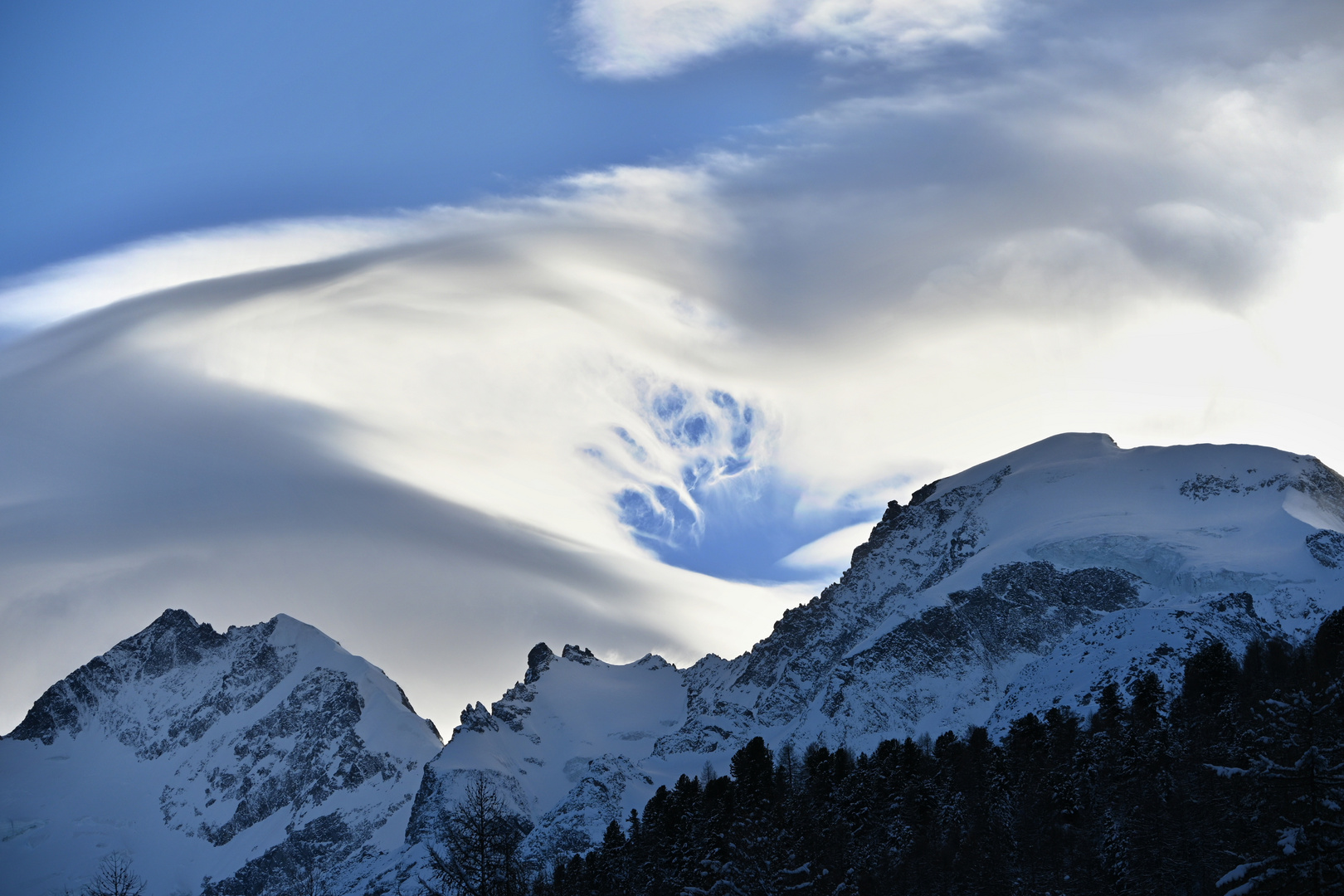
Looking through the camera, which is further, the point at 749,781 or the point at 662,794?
the point at 662,794

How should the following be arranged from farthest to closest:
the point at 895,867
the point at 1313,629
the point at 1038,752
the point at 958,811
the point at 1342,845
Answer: the point at 1313,629 < the point at 1038,752 < the point at 958,811 < the point at 895,867 < the point at 1342,845

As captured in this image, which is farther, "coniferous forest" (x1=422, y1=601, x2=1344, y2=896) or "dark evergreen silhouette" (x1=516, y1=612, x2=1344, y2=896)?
"dark evergreen silhouette" (x1=516, y1=612, x2=1344, y2=896)

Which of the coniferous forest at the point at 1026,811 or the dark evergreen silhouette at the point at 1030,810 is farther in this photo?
the dark evergreen silhouette at the point at 1030,810

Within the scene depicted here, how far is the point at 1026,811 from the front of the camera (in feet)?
399

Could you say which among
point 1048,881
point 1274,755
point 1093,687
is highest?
point 1093,687

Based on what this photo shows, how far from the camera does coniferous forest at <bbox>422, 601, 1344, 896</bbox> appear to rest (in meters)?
91.9

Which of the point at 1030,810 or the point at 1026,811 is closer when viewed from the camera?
the point at 1030,810

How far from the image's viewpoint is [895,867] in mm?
115312

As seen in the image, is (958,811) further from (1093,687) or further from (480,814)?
(480,814)

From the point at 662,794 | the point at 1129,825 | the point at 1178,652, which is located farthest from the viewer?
the point at 1178,652

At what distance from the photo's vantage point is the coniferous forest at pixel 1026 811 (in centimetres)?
9194

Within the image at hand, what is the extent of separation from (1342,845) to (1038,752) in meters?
95.5

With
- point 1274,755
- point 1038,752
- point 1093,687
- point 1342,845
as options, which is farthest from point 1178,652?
point 1342,845

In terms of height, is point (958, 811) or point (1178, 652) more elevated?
point (1178, 652)
